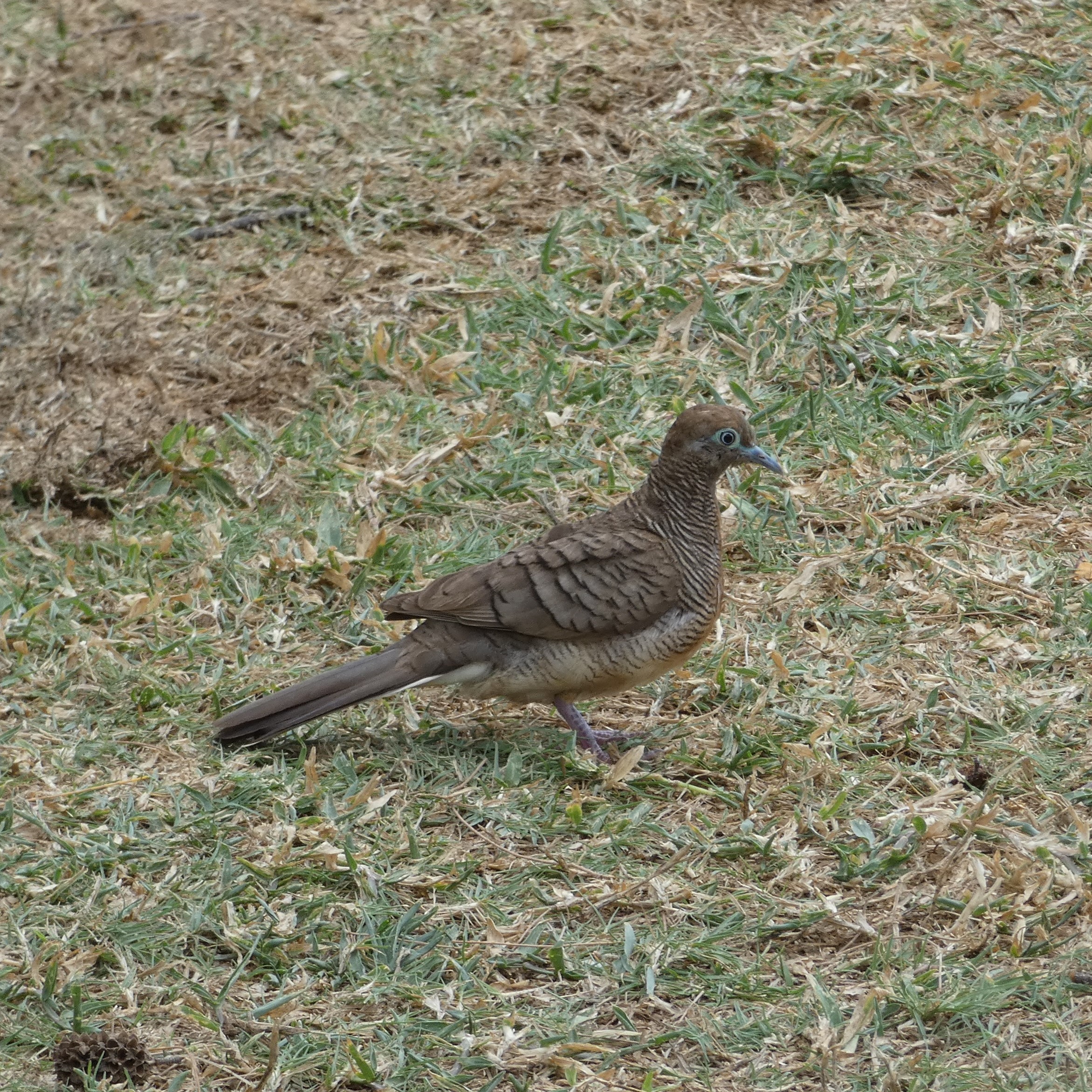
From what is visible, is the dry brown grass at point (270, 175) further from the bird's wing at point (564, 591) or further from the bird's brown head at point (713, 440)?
the bird's brown head at point (713, 440)

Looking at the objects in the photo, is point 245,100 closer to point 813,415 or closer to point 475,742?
→ point 813,415

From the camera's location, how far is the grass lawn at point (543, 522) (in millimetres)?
4191

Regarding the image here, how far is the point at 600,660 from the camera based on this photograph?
16.7 ft

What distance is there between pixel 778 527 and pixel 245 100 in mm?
4415

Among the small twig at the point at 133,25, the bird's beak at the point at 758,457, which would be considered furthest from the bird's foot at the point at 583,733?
the small twig at the point at 133,25

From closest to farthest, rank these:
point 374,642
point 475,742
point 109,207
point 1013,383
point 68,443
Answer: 1. point 475,742
2. point 374,642
3. point 1013,383
4. point 68,443
5. point 109,207

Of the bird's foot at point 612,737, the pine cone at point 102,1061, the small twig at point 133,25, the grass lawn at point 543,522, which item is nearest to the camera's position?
the pine cone at point 102,1061

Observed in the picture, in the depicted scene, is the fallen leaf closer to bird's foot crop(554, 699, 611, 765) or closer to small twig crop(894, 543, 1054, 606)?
bird's foot crop(554, 699, 611, 765)

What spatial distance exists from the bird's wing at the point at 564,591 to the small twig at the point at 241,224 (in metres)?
3.37

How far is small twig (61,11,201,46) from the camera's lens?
374 inches

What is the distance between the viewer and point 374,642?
226 inches

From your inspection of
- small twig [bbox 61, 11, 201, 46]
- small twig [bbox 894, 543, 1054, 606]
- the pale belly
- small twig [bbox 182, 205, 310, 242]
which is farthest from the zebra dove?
small twig [bbox 61, 11, 201, 46]

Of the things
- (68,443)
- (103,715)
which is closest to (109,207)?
(68,443)

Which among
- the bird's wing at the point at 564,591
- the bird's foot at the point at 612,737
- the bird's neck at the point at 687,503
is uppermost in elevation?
the bird's neck at the point at 687,503
